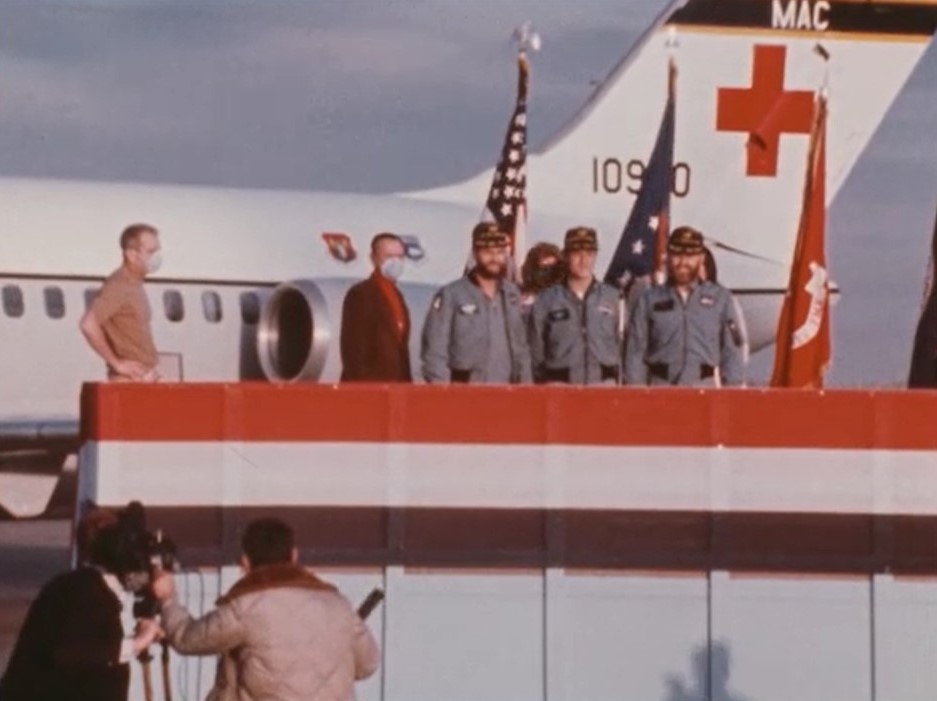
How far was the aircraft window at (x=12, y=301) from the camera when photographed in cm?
2953

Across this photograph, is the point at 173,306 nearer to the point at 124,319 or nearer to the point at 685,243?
the point at 124,319

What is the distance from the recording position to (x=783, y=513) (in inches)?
498

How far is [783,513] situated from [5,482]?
664 inches

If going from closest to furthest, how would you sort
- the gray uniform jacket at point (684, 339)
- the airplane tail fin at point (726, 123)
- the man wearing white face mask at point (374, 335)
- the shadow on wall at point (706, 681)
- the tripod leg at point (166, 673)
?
the tripod leg at point (166, 673) < the shadow on wall at point (706, 681) < the gray uniform jacket at point (684, 339) < the man wearing white face mask at point (374, 335) < the airplane tail fin at point (726, 123)

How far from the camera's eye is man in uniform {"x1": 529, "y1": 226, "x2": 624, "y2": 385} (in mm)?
15211

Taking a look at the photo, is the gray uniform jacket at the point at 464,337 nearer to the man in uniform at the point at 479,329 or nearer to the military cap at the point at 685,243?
the man in uniform at the point at 479,329

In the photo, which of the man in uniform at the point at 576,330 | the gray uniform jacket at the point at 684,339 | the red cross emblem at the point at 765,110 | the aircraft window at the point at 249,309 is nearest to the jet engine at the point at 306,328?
the aircraft window at the point at 249,309

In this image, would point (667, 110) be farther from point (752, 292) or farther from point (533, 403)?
point (752, 292)

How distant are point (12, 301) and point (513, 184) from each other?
6.02 m

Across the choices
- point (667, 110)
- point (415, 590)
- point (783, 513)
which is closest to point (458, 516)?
point (415, 590)

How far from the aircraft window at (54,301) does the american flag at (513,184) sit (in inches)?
208

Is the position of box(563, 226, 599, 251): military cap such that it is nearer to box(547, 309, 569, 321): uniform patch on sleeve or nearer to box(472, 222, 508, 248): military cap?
box(547, 309, 569, 321): uniform patch on sleeve

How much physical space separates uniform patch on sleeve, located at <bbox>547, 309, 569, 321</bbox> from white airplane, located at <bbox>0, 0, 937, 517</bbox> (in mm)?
10516

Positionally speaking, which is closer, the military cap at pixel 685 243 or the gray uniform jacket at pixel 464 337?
the gray uniform jacket at pixel 464 337
